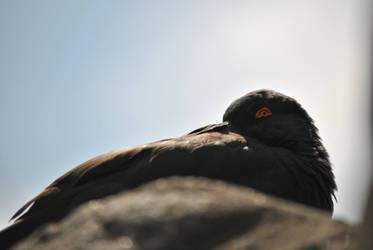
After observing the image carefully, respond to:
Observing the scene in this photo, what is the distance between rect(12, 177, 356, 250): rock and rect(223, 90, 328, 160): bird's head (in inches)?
104

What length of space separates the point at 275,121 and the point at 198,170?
1683 millimetres

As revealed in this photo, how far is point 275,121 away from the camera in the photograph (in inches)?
206

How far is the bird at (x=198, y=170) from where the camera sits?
3875 millimetres

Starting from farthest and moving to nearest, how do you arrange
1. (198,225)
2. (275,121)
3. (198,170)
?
(275,121), (198,170), (198,225)

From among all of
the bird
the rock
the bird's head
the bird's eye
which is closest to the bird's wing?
the bird

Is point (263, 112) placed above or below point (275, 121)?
above

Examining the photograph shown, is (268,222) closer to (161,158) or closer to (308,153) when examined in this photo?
(161,158)

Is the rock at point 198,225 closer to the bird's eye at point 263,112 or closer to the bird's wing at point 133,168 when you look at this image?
the bird's wing at point 133,168

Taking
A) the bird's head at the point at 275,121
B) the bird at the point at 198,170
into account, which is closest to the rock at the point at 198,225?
the bird at the point at 198,170

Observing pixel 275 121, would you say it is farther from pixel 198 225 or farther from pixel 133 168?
pixel 198 225

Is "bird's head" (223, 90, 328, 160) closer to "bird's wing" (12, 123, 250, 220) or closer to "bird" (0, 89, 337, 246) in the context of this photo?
"bird" (0, 89, 337, 246)

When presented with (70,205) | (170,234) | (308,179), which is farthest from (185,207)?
(308,179)

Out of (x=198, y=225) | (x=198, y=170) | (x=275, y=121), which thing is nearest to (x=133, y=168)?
(x=198, y=170)

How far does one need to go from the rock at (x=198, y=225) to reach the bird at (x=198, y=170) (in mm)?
1301
